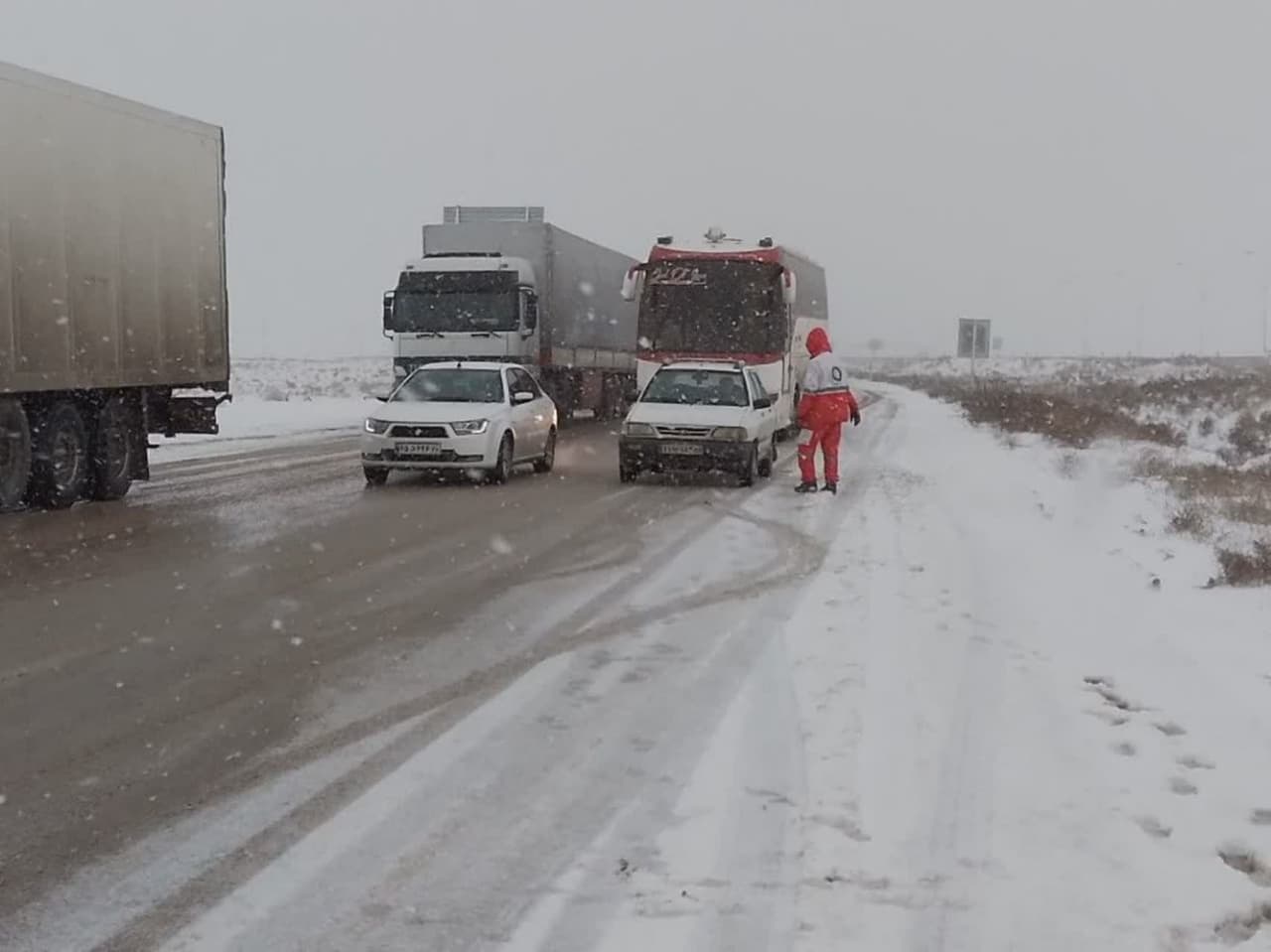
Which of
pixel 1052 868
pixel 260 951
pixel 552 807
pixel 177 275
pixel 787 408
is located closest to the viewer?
pixel 260 951

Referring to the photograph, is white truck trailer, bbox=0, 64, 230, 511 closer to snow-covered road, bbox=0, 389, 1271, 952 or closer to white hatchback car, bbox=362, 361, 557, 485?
white hatchback car, bbox=362, 361, 557, 485

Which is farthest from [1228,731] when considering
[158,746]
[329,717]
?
[158,746]

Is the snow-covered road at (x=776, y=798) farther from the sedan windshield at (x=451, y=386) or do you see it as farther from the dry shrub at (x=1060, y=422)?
the dry shrub at (x=1060, y=422)

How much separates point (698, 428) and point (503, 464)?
247cm

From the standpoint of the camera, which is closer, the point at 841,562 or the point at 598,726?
the point at 598,726

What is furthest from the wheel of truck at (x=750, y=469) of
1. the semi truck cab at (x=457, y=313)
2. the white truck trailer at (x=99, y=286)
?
the semi truck cab at (x=457, y=313)

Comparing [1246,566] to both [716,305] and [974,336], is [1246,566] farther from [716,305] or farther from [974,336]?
[974,336]

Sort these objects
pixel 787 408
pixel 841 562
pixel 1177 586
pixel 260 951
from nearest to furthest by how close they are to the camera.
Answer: pixel 260 951 → pixel 1177 586 → pixel 841 562 → pixel 787 408

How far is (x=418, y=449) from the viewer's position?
54.0 ft

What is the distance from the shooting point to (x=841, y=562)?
1052 centimetres

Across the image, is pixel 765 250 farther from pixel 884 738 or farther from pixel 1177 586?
pixel 884 738

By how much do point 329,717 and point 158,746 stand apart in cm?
76

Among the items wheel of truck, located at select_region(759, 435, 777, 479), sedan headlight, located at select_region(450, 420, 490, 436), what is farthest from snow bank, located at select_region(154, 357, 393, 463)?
wheel of truck, located at select_region(759, 435, 777, 479)

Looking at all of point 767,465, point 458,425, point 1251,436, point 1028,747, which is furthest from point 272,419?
Result: point 1028,747
